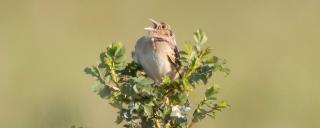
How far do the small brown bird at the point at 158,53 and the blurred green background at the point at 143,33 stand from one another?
67 centimetres

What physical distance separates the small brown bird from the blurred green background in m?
0.67

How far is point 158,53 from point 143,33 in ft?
19.3

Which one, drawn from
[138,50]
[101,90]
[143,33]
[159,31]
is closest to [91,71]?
[101,90]

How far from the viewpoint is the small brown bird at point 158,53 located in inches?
193

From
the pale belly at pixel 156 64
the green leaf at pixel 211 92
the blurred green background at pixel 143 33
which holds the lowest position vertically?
the green leaf at pixel 211 92

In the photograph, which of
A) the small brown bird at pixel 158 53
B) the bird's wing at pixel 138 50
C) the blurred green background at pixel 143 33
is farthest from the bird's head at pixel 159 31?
the blurred green background at pixel 143 33

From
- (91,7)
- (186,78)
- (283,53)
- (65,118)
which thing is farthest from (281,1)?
(186,78)

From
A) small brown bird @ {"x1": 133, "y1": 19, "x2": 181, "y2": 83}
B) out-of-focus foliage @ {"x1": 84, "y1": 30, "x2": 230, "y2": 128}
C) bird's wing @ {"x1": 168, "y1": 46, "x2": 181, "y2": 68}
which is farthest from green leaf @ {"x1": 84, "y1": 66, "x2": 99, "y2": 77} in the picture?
bird's wing @ {"x1": 168, "y1": 46, "x2": 181, "y2": 68}

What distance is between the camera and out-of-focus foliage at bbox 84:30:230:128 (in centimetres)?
418

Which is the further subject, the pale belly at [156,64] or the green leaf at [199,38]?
the pale belly at [156,64]

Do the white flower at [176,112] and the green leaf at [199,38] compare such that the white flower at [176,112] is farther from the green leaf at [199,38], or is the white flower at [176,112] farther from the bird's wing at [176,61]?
the bird's wing at [176,61]

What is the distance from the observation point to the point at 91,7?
13898 millimetres

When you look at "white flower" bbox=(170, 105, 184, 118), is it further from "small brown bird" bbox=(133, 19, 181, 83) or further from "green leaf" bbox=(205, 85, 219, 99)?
"small brown bird" bbox=(133, 19, 181, 83)

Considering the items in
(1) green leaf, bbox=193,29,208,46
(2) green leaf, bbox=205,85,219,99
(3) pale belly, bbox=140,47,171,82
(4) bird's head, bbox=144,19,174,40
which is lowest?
(2) green leaf, bbox=205,85,219,99
